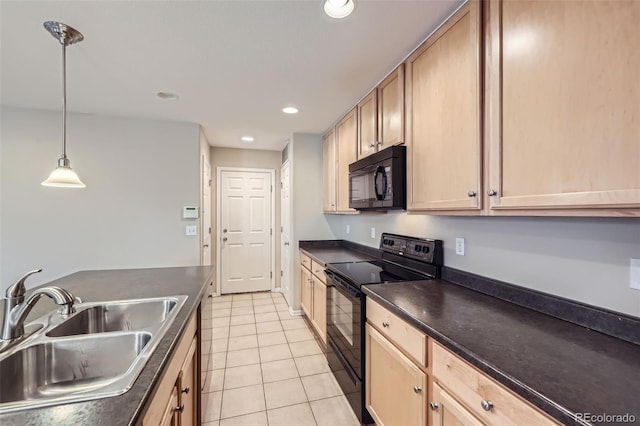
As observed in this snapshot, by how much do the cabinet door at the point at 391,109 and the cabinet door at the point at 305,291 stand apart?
1.79 meters

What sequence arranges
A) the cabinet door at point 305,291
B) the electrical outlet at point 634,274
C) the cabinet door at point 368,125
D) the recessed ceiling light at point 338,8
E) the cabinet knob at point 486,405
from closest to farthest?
the cabinet knob at point 486,405 → the electrical outlet at point 634,274 → the recessed ceiling light at point 338,8 → the cabinet door at point 368,125 → the cabinet door at point 305,291

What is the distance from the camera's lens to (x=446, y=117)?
4.87 feet

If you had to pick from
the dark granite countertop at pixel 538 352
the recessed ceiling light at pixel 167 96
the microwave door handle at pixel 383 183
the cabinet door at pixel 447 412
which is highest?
the recessed ceiling light at pixel 167 96

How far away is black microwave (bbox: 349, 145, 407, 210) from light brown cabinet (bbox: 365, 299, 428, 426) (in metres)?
0.68

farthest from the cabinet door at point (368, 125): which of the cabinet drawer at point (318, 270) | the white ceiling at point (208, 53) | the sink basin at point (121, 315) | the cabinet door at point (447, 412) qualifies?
the sink basin at point (121, 315)

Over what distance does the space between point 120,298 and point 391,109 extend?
206 cm

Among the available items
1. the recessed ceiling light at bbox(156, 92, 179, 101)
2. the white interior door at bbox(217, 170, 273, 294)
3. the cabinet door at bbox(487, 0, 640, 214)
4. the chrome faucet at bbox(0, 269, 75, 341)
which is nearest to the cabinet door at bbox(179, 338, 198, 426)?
the chrome faucet at bbox(0, 269, 75, 341)

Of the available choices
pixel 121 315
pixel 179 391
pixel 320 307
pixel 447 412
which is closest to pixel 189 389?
pixel 179 391

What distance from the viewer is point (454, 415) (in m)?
1.04

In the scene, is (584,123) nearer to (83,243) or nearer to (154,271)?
(154,271)

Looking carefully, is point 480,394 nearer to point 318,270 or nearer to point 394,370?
point 394,370

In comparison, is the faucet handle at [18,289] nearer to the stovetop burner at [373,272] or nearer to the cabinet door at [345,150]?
the stovetop burner at [373,272]

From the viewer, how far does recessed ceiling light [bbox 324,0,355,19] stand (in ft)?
4.50

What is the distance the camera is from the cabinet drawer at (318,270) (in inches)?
105
